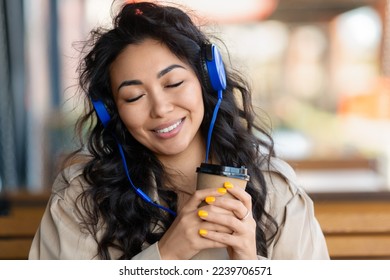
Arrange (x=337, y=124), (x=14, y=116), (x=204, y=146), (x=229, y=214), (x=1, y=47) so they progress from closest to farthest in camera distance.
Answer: (x=229, y=214) → (x=204, y=146) → (x=1, y=47) → (x=14, y=116) → (x=337, y=124)

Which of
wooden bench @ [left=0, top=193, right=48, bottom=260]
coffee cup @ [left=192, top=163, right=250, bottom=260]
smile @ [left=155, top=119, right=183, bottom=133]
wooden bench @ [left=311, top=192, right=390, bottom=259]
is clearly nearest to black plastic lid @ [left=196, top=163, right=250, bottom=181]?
coffee cup @ [left=192, top=163, right=250, bottom=260]

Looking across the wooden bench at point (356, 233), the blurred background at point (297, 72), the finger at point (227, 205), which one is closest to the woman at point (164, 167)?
the finger at point (227, 205)

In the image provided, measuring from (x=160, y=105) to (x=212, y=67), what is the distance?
142mm

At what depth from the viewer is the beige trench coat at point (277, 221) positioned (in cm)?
143

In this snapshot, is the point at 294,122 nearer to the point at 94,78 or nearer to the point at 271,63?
the point at 271,63

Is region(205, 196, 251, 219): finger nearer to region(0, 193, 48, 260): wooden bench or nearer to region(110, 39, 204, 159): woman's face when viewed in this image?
region(110, 39, 204, 159): woman's face

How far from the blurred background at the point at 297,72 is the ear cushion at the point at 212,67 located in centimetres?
268

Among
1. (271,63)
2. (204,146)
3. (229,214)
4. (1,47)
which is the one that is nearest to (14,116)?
(1,47)

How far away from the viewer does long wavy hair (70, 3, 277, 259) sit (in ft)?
4.50

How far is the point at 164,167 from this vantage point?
1.47 m

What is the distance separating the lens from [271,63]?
17.2ft

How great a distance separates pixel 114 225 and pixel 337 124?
3.90 metres

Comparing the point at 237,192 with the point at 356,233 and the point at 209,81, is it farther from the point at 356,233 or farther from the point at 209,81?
the point at 356,233

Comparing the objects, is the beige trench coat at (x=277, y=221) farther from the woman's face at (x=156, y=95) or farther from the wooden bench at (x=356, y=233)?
the wooden bench at (x=356, y=233)
